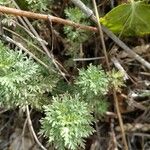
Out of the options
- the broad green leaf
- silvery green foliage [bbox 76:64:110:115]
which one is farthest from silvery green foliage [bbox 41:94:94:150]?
the broad green leaf

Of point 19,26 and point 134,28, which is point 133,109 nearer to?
point 134,28

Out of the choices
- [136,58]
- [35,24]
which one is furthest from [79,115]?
[35,24]

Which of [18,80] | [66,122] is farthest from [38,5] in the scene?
[66,122]

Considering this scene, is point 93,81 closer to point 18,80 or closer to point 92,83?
point 92,83

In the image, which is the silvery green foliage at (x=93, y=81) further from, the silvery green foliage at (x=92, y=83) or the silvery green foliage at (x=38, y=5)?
the silvery green foliage at (x=38, y=5)

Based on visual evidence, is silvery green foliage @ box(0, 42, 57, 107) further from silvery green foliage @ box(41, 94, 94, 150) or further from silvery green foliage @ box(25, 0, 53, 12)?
silvery green foliage @ box(25, 0, 53, 12)

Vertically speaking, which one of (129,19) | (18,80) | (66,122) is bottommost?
(66,122)

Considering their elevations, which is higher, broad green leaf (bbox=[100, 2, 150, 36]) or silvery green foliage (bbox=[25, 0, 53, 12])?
silvery green foliage (bbox=[25, 0, 53, 12])
